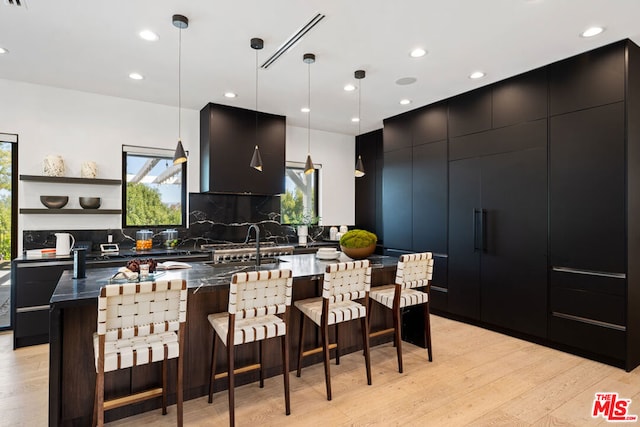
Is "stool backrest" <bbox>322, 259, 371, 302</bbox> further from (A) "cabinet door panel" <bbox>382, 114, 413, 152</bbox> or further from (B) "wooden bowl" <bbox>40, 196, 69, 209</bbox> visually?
(B) "wooden bowl" <bbox>40, 196, 69, 209</bbox>

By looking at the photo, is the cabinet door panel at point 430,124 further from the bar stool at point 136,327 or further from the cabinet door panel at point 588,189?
the bar stool at point 136,327

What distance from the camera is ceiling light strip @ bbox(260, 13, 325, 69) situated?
270 cm

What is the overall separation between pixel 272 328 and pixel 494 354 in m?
2.41

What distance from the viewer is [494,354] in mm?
3381

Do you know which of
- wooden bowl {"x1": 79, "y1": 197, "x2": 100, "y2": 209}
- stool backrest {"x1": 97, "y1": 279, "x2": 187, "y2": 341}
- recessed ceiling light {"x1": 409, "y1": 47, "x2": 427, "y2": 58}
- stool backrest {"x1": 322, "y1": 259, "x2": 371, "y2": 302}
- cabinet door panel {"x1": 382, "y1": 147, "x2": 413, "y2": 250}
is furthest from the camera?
cabinet door panel {"x1": 382, "y1": 147, "x2": 413, "y2": 250}

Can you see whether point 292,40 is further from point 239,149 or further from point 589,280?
point 589,280

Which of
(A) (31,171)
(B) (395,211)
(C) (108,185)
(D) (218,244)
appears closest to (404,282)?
(B) (395,211)

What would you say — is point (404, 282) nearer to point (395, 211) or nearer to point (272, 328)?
point (272, 328)

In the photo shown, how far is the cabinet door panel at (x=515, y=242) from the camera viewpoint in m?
3.60

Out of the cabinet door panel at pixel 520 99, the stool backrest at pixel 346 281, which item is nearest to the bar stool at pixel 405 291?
the stool backrest at pixel 346 281

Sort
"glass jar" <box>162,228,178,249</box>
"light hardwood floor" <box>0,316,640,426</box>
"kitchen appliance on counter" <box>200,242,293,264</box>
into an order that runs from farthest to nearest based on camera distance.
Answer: "glass jar" <box>162,228,178,249</box>
"kitchen appliance on counter" <box>200,242,293,264</box>
"light hardwood floor" <box>0,316,640,426</box>

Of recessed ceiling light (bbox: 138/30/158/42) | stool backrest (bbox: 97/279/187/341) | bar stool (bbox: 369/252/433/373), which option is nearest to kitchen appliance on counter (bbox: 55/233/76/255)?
recessed ceiling light (bbox: 138/30/158/42)

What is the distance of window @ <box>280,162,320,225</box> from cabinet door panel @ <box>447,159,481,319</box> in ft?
8.62

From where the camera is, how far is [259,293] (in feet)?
7.33
